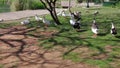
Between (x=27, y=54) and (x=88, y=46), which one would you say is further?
(x=88, y=46)

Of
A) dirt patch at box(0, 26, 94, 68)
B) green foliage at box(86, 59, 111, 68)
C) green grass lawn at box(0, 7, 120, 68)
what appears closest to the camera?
green foliage at box(86, 59, 111, 68)

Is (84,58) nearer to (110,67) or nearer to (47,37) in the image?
(110,67)

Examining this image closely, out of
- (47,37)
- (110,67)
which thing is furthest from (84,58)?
(47,37)

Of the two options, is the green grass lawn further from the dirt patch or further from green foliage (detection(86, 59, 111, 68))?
the dirt patch

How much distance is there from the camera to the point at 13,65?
8664 mm

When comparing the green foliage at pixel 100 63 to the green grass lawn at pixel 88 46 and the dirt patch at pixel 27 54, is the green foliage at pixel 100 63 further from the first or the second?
the dirt patch at pixel 27 54

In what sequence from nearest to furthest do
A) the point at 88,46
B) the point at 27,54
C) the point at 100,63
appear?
the point at 100,63 < the point at 27,54 < the point at 88,46

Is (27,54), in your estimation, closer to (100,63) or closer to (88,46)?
(88,46)

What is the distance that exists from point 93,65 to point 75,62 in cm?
64

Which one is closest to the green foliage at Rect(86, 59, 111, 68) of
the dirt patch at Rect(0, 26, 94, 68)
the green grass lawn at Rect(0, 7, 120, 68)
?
the green grass lawn at Rect(0, 7, 120, 68)

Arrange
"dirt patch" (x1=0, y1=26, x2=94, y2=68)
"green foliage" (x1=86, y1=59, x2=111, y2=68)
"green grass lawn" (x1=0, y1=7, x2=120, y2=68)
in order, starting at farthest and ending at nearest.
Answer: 1. "green grass lawn" (x1=0, y1=7, x2=120, y2=68)
2. "dirt patch" (x1=0, y1=26, x2=94, y2=68)
3. "green foliage" (x1=86, y1=59, x2=111, y2=68)

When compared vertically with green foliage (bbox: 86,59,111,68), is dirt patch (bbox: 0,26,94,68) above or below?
above

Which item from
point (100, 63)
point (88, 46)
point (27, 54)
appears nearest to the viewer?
point (100, 63)

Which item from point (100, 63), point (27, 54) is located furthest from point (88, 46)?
point (27, 54)
